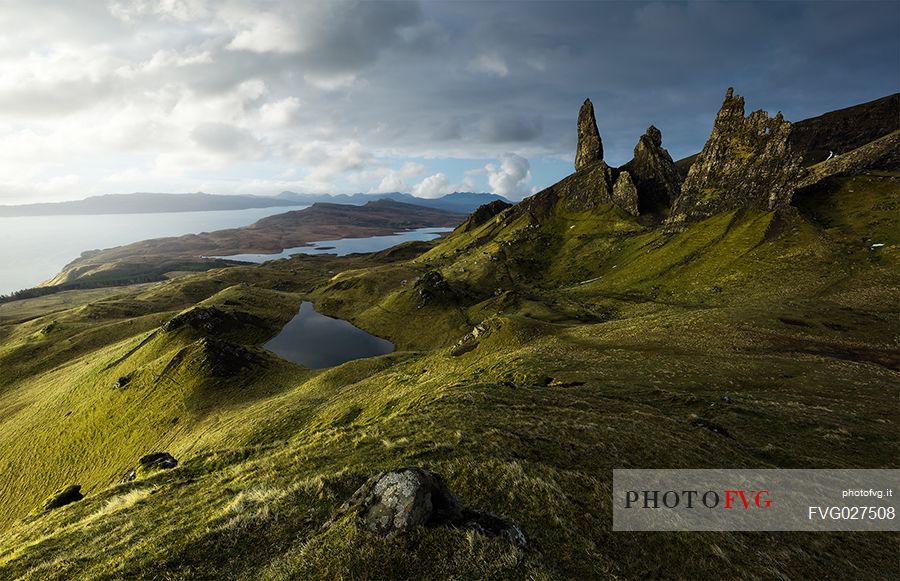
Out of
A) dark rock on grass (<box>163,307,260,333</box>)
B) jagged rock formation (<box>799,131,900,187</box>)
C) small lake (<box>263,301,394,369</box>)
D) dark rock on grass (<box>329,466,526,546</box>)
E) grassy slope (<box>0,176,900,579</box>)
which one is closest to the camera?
dark rock on grass (<box>329,466,526,546</box>)

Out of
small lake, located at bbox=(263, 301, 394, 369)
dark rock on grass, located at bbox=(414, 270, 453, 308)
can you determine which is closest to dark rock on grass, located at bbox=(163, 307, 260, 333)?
small lake, located at bbox=(263, 301, 394, 369)

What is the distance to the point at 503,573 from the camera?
1054cm

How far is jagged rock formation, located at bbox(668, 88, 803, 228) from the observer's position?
13512cm

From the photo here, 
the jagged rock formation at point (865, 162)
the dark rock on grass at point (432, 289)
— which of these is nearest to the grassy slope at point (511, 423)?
the jagged rock formation at point (865, 162)

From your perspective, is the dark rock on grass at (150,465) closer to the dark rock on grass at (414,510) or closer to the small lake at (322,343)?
the dark rock on grass at (414,510)

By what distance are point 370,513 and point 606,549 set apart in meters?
8.79

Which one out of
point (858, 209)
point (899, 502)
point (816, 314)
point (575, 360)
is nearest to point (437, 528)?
point (899, 502)

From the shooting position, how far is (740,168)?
490ft

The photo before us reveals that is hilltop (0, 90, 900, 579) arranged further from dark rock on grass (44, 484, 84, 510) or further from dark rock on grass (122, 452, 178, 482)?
dark rock on grass (122, 452, 178, 482)

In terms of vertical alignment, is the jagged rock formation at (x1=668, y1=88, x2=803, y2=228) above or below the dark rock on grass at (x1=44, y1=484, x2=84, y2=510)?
above

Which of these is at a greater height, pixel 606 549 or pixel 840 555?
pixel 606 549

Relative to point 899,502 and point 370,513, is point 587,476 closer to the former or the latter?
point 370,513

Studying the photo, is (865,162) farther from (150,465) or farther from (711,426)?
(150,465)

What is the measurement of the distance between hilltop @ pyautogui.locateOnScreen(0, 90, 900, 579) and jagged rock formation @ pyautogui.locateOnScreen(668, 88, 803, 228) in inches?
47.5
